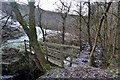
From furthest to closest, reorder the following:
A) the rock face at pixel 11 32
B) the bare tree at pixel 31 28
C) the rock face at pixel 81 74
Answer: the rock face at pixel 11 32 → the bare tree at pixel 31 28 → the rock face at pixel 81 74

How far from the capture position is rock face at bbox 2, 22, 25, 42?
9.98 ft

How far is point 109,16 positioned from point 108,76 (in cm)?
162

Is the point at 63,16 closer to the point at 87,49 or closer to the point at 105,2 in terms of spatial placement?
the point at 87,49

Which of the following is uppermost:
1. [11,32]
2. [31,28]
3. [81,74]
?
[31,28]

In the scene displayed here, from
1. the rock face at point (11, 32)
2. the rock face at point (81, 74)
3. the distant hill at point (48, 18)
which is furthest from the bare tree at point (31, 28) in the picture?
the rock face at point (81, 74)

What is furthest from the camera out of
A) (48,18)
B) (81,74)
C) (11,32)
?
(48,18)

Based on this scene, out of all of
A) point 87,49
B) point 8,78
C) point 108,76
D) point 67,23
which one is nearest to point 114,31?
point 87,49

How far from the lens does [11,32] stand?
345 cm

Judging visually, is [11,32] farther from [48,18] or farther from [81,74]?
[81,74]

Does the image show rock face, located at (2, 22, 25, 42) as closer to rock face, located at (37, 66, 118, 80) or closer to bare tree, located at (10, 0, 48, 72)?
bare tree, located at (10, 0, 48, 72)

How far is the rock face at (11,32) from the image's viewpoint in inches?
120

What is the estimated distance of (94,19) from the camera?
145 inches

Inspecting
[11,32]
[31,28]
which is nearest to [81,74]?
[31,28]

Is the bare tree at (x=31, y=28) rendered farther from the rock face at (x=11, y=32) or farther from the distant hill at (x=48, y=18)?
the rock face at (x=11, y=32)
